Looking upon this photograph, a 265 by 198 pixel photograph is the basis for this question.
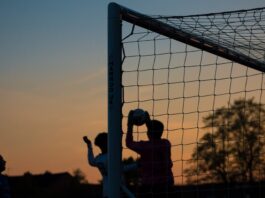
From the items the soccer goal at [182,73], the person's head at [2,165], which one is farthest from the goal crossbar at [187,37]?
the person's head at [2,165]

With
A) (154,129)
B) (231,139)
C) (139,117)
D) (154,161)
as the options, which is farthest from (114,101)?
(231,139)

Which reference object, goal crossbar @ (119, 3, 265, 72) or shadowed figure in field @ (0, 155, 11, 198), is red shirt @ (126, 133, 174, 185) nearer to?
goal crossbar @ (119, 3, 265, 72)

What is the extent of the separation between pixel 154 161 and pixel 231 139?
219 cm

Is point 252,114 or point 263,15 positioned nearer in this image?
point 263,15

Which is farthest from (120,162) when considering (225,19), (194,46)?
(225,19)

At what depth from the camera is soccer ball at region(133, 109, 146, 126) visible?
5.39 metres

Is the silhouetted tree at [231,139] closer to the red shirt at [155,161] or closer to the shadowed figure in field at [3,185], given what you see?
the red shirt at [155,161]

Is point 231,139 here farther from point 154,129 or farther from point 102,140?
point 154,129

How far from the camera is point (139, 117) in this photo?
17.8 ft

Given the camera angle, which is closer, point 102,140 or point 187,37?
point 187,37

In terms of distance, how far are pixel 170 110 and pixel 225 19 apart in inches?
41.4

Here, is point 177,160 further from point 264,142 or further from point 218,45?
point 264,142

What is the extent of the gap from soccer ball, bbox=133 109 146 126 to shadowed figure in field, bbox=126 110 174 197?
1.4 inches

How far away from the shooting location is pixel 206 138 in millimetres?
6836
